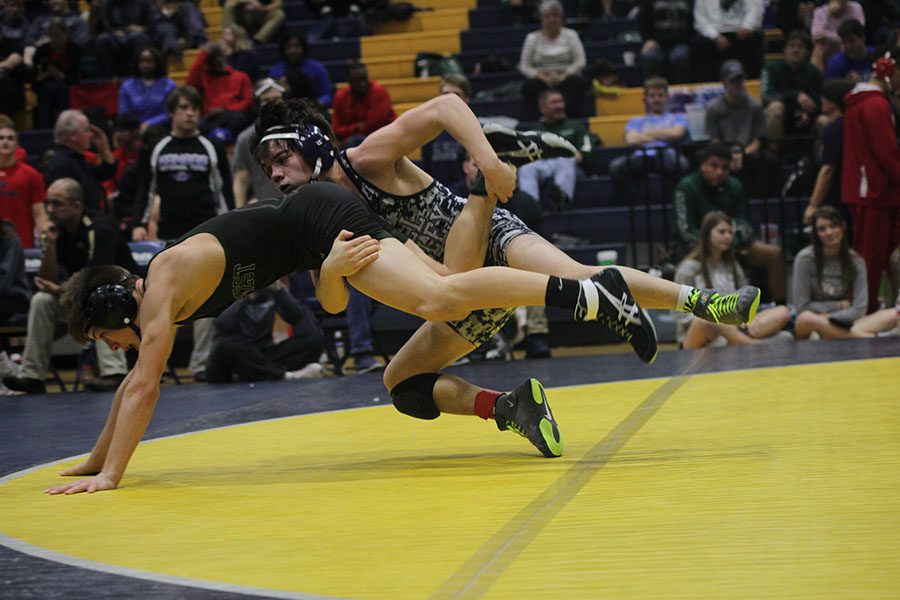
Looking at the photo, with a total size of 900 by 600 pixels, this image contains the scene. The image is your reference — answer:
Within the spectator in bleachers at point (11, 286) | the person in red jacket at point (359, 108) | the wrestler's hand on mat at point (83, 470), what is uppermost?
the person in red jacket at point (359, 108)

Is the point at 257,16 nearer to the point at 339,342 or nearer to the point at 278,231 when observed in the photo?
the point at 339,342

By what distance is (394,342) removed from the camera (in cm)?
804

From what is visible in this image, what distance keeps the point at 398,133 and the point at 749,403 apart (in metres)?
1.71

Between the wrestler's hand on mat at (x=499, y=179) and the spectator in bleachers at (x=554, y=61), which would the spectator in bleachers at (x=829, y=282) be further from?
the wrestler's hand on mat at (x=499, y=179)

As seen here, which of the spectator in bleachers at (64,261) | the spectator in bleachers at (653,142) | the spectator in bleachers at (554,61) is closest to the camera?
the spectator in bleachers at (64,261)

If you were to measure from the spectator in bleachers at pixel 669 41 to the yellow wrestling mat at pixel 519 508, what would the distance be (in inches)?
242

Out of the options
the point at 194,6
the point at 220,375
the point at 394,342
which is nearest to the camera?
the point at 220,375

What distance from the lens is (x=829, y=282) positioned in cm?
736

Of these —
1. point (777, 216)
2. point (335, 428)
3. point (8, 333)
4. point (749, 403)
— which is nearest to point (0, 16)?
point (8, 333)

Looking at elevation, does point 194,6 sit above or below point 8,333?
above

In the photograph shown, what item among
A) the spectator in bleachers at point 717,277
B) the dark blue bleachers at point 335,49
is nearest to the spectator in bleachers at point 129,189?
the dark blue bleachers at point 335,49

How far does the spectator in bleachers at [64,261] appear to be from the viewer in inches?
279

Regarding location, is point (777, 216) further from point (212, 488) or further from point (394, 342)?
point (212, 488)

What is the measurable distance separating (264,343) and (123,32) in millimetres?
5692
